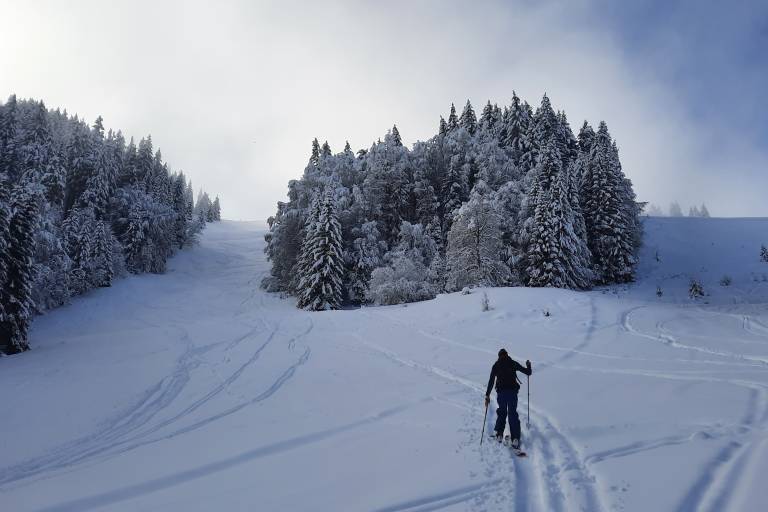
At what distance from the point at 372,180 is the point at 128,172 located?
128ft

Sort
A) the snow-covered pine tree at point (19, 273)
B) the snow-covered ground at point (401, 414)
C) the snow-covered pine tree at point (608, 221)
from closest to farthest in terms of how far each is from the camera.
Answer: the snow-covered ground at point (401, 414) → the snow-covered pine tree at point (19, 273) → the snow-covered pine tree at point (608, 221)

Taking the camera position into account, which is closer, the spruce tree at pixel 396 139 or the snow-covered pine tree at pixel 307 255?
the snow-covered pine tree at pixel 307 255

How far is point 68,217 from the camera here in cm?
4178

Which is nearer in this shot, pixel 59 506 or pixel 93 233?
pixel 59 506

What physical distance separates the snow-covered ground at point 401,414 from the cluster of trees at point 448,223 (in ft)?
34.5

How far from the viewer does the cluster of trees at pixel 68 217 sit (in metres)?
24.1

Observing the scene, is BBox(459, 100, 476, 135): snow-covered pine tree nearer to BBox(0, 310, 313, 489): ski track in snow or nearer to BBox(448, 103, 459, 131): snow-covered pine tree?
BBox(448, 103, 459, 131): snow-covered pine tree

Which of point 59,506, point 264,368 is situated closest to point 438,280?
point 264,368

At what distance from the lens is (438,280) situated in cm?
3741

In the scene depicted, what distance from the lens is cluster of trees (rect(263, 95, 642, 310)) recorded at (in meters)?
34.3

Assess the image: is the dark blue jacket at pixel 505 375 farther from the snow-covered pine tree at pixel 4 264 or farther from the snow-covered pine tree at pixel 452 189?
the snow-covered pine tree at pixel 452 189

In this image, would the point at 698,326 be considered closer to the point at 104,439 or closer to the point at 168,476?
the point at 168,476

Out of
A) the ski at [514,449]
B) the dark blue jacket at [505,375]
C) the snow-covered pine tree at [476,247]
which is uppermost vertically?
the snow-covered pine tree at [476,247]

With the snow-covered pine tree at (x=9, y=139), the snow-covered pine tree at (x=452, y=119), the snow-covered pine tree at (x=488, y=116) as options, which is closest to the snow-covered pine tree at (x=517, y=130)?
the snow-covered pine tree at (x=488, y=116)
